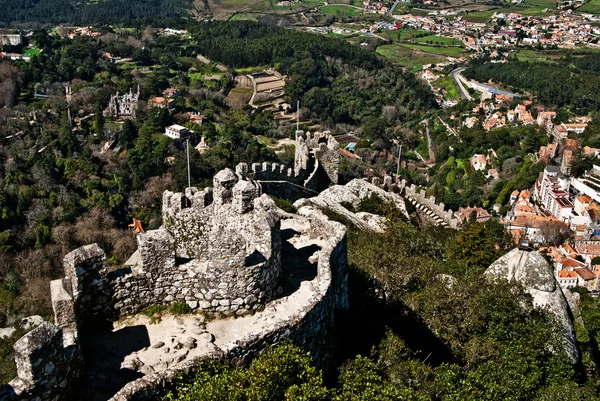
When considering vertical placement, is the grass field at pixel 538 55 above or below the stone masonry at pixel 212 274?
below

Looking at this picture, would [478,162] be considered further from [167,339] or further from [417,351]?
[167,339]

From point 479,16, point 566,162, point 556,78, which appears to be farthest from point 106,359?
point 479,16

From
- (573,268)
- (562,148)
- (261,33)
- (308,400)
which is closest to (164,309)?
(308,400)

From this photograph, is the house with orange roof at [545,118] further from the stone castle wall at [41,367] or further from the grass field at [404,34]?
the stone castle wall at [41,367]

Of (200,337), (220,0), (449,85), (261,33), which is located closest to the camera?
(200,337)

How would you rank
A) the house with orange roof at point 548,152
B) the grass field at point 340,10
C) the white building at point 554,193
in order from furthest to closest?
the grass field at point 340,10, the house with orange roof at point 548,152, the white building at point 554,193

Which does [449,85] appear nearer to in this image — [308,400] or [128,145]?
[128,145]

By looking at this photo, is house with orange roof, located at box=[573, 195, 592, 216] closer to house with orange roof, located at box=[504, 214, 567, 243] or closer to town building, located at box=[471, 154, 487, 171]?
house with orange roof, located at box=[504, 214, 567, 243]

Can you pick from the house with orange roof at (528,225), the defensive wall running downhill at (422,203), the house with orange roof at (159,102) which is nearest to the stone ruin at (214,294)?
the defensive wall running downhill at (422,203)
